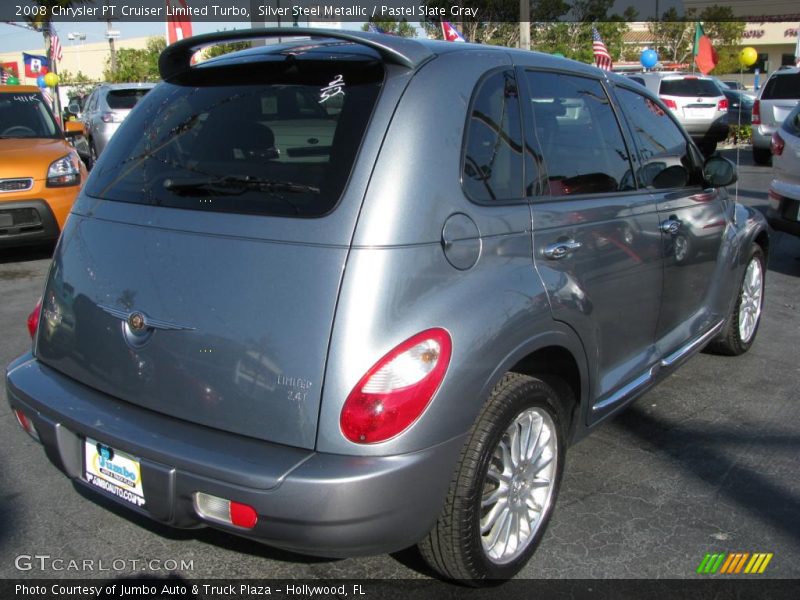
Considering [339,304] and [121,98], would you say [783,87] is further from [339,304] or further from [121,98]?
[339,304]

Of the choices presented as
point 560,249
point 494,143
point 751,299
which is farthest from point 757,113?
point 494,143

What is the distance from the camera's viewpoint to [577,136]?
3.18m

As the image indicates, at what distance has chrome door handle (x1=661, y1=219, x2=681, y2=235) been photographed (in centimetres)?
353

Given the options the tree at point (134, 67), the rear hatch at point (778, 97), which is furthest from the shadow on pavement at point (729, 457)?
the tree at point (134, 67)

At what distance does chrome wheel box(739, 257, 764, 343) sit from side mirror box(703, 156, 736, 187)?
38.5 inches

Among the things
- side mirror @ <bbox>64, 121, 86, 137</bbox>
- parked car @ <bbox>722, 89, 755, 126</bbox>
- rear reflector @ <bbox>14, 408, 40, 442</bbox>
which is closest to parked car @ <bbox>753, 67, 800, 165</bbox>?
parked car @ <bbox>722, 89, 755, 126</bbox>

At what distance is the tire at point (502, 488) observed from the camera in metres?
2.36

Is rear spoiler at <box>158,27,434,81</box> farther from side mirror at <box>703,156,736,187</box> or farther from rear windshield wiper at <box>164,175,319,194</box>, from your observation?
side mirror at <box>703,156,736,187</box>

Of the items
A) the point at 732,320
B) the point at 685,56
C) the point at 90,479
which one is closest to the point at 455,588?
the point at 90,479

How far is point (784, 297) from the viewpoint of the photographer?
657 cm

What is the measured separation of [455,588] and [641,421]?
1.82 metres

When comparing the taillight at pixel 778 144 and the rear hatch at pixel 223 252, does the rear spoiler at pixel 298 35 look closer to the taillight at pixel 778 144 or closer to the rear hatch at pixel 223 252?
the rear hatch at pixel 223 252

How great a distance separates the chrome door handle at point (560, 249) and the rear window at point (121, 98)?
13.3 metres

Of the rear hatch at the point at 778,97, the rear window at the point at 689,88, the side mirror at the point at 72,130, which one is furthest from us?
the rear window at the point at 689,88
